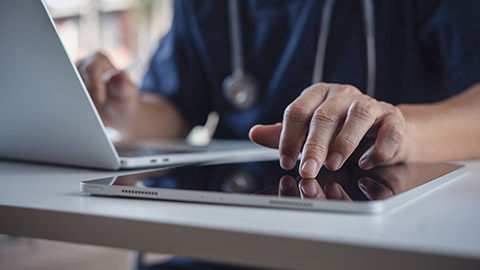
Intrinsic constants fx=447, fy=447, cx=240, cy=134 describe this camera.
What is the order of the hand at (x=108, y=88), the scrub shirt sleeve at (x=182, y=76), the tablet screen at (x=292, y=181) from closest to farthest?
Result: the tablet screen at (x=292, y=181) → the hand at (x=108, y=88) → the scrub shirt sleeve at (x=182, y=76)

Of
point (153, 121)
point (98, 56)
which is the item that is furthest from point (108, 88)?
point (153, 121)

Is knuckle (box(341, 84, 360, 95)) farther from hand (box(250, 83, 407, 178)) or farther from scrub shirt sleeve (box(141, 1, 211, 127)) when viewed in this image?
scrub shirt sleeve (box(141, 1, 211, 127))

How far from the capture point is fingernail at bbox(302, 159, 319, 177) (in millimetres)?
364

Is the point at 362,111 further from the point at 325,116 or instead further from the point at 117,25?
the point at 117,25

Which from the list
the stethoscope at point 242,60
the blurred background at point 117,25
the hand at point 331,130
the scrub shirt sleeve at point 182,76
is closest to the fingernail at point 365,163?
the hand at point 331,130

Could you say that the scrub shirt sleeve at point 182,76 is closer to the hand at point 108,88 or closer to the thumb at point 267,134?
the hand at point 108,88

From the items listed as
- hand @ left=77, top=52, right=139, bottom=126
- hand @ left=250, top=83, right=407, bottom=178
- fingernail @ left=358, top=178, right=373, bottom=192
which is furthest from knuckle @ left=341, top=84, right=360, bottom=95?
hand @ left=77, top=52, right=139, bottom=126

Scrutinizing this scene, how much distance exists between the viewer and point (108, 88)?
0.84m

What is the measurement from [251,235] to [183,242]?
41 millimetres

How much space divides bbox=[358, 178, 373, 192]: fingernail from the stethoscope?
0.61 m

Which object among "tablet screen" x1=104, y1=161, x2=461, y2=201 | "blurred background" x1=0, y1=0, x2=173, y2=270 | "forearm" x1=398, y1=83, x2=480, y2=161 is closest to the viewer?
"tablet screen" x1=104, y1=161, x2=461, y2=201

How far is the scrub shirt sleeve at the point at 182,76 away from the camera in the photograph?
121 cm

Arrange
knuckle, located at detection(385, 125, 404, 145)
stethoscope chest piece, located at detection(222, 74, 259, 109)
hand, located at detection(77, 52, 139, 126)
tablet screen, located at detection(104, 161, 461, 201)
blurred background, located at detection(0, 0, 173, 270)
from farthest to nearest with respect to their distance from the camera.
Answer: blurred background, located at detection(0, 0, 173, 270)
stethoscope chest piece, located at detection(222, 74, 259, 109)
hand, located at detection(77, 52, 139, 126)
knuckle, located at detection(385, 125, 404, 145)
tablet screen, located at detection(104, 161, 461, 201)

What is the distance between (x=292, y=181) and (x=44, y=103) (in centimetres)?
28
